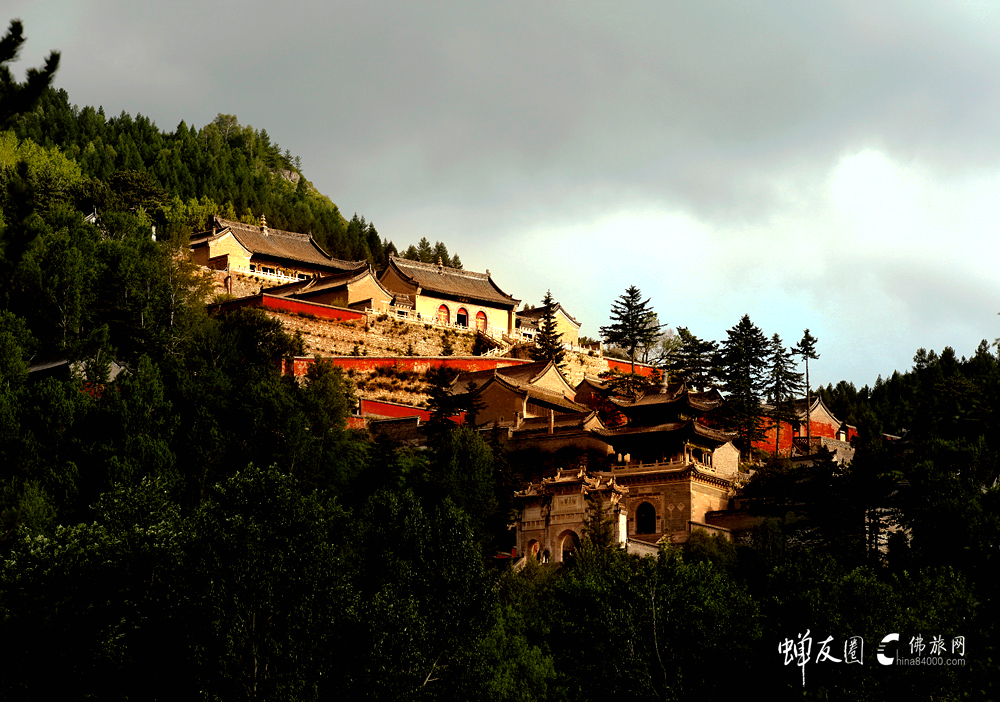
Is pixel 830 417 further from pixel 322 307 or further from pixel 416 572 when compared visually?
pixel 416 572

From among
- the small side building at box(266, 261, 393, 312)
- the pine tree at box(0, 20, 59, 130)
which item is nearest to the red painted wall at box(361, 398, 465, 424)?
the small side building at box(266, 261, 393, 312)

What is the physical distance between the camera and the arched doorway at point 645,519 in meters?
39.6

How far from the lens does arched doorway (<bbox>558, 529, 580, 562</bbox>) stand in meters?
36.6

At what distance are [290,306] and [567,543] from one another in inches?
930

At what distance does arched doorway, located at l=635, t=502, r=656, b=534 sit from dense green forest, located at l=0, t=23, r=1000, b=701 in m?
2.85

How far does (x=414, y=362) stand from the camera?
5406 cm

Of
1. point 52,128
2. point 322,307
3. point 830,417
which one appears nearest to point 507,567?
point 322,307

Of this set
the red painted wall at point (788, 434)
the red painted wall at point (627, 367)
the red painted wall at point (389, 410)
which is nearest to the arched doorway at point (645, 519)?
the red painted wall at point (389, 410)

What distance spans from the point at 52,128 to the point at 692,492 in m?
76.1
